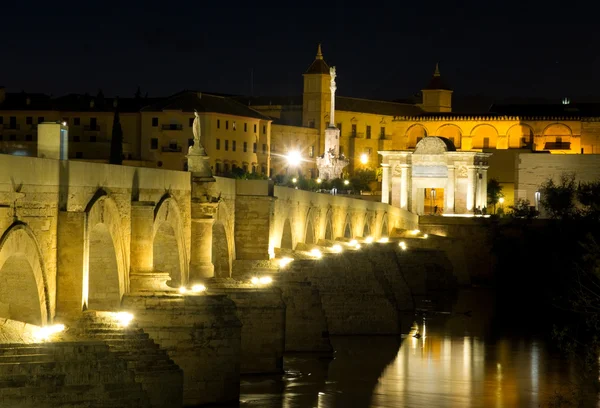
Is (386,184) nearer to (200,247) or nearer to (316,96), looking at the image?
(316,96)

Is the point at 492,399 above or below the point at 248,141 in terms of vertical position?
below

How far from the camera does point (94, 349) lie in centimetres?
1903

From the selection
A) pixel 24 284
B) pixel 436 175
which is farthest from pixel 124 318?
pixel 436 175

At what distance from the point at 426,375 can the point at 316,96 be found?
7900 cm

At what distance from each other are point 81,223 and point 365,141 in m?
96.6

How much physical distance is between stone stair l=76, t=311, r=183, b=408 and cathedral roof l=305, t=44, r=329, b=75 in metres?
90.9

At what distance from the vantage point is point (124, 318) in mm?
23547

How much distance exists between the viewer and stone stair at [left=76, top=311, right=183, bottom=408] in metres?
21.0

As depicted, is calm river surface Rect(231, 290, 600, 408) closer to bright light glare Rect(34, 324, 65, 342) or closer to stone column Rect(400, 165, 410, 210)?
bright light glare Rect(34, 324, 65, 342)

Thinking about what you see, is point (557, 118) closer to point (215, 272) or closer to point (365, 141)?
point (365, 141)

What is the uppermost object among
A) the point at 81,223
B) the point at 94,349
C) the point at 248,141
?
the point at 248,141

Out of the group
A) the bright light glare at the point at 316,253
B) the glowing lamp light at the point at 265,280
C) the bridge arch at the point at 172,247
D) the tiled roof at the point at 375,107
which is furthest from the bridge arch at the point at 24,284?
the tiled roof at the point at 375,107

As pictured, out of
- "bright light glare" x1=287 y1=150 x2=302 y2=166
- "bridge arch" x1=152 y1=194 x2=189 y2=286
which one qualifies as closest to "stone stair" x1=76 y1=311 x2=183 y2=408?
"bridge arch" x1=152 y1=194 x2=189 y2=286

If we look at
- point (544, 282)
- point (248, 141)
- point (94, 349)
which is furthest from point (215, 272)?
point (248, 141)
